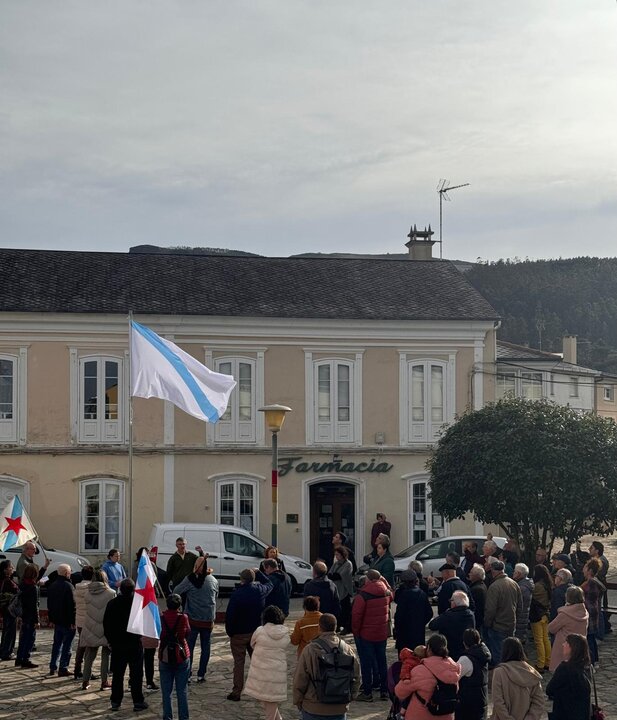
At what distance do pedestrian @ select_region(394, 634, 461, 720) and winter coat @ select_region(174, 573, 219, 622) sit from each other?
→ 16.8 ft

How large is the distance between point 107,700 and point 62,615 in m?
1.61

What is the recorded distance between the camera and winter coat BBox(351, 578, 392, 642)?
14898mm

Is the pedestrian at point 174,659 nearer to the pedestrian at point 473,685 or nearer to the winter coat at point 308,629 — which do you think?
the winter coat at point 308,629

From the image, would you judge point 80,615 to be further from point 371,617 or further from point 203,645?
point 371,617

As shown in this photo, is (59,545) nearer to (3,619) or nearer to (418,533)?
(418,533)

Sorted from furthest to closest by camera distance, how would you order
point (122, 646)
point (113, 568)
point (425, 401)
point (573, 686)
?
point (425, 401) < point (113, 568) < point (122, 646) < point (573, 686)

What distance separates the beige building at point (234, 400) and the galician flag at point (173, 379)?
8354mm

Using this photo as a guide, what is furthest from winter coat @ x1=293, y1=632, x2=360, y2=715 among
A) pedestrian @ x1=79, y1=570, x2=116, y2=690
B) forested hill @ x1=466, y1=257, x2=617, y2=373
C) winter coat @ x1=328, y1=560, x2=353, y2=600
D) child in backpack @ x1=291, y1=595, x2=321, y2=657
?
forested hill @ x1=466, y1=257, x2=617, y2=373

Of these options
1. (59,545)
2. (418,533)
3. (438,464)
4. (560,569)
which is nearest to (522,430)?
(438,464)

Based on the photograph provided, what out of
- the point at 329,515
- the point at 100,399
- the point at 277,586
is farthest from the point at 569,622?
the point at 100,399

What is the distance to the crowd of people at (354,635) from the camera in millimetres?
11219

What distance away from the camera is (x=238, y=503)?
31062 millimetres

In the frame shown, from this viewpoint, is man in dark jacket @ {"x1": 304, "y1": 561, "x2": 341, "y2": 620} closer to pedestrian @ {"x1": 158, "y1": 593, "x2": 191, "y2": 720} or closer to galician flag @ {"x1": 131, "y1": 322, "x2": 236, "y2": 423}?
pedestrian @ {"x1": 158, "y1": 593, "x2": 191, "y2": 720}

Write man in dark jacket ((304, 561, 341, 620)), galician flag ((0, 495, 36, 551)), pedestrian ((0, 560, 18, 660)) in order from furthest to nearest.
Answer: galician flag ((0, 495, 36, 551)), pedestrian ((0, 560, 18, 660)), man in dark jacket ((304, 561, 341, 620))
